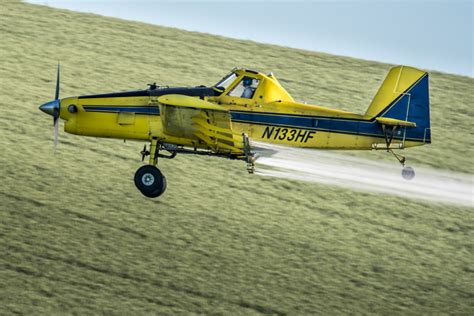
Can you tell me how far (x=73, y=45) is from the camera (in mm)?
44844

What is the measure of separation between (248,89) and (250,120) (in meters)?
0.76

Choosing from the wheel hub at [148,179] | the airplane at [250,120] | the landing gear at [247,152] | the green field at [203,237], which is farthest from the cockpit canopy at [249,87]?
the green field at [203,237]

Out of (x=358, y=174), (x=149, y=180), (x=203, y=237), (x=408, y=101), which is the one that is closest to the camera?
(x=408, y=101)

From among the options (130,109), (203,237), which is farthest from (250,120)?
(203,237)

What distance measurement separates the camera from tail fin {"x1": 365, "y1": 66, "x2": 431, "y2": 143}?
77.8 ft

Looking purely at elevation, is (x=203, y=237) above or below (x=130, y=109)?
below

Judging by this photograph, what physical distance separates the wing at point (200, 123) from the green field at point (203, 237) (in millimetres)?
5829

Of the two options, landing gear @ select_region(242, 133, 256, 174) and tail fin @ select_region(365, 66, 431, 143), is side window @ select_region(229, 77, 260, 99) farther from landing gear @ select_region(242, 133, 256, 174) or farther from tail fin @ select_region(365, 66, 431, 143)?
tail fin @ select_region(365, 66, 431, 143)

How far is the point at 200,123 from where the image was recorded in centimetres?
2283

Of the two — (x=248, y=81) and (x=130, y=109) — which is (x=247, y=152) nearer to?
(x=248, y=81)

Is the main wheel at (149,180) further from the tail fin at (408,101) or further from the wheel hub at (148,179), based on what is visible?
the tail fin at (408,101)

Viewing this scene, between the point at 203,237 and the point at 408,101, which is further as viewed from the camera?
the point at 203,237

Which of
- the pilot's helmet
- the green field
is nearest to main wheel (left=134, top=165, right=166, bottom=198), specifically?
the pilot's helmet

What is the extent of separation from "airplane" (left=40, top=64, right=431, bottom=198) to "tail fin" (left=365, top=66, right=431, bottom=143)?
0.02 m
